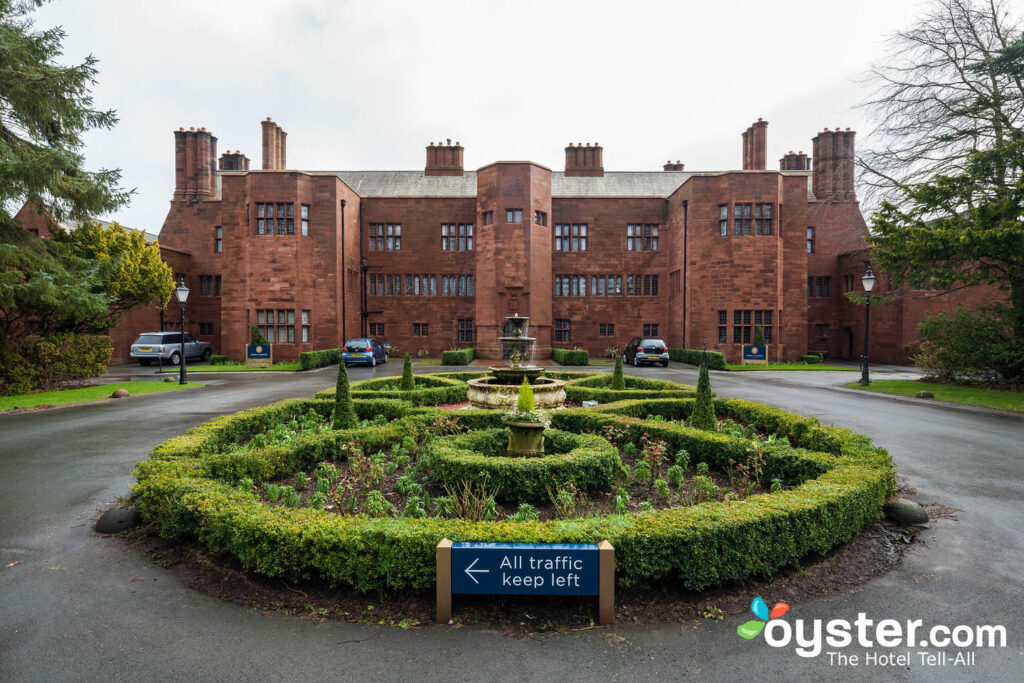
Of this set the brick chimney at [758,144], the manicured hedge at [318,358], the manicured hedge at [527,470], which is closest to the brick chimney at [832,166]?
the brick chimney at [758,144]

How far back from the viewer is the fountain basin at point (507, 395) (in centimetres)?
1024

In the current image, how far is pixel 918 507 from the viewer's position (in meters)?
5.30

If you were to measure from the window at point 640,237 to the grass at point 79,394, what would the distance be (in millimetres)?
26413

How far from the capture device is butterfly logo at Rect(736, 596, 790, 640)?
11.2 ft

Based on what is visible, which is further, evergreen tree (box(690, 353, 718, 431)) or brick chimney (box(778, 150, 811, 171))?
brick chimney (box(778, 150, 811, 171))

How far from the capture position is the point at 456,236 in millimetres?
32594

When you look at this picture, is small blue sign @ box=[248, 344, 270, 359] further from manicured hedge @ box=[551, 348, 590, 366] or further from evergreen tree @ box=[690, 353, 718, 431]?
evergreen tree @ box=[690, 353, 718, 431]

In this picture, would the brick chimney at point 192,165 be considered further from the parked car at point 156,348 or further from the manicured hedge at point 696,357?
the manicured hedge at point 696,357

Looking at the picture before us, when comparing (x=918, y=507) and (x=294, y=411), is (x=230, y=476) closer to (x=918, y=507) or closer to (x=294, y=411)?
(x=294, y=411)

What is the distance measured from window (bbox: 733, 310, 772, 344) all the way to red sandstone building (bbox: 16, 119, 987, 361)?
8 cm

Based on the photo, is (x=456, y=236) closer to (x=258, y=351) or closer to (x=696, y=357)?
(x=258, y=351)

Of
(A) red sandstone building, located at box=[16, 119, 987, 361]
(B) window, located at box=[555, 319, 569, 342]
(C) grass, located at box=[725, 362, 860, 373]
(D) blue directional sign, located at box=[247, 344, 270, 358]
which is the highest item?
(A) red sandstone building, located at box=[16, 119, 987, 361]

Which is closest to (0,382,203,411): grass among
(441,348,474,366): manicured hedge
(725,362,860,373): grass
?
(441,348,474,366): manicured hedge

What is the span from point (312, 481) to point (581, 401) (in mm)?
6918
